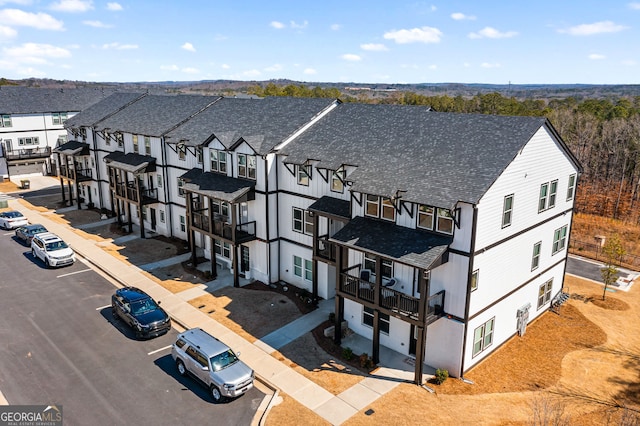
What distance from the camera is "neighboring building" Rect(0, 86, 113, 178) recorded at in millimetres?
60094

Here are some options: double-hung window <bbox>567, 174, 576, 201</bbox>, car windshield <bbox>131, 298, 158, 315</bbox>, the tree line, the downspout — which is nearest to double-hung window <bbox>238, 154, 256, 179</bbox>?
car windshield <bbox>131, 298, 158, 315</bbox>

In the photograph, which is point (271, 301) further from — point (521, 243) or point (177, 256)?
point (521, 243)

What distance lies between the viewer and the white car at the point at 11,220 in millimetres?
41531

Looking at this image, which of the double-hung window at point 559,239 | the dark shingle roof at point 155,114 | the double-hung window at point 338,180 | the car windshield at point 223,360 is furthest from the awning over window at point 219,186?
the double-hung window at point 559,239

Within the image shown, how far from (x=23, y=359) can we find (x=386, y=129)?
22.2 meters

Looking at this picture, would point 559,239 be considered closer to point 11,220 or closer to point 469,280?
point 469,280

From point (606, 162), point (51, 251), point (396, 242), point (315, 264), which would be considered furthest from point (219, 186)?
point (606, 162)

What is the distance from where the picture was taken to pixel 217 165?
3269 cm

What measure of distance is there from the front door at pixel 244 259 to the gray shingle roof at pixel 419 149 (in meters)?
7.74

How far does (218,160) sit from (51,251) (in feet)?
45.5

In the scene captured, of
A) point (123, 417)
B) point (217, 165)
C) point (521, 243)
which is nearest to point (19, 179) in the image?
point (217, 165)

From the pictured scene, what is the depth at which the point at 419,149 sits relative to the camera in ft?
78.0

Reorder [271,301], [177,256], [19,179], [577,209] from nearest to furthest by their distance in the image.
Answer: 1. [271,301]
2. [177,256]
3. [577,209]
4. [19,179]

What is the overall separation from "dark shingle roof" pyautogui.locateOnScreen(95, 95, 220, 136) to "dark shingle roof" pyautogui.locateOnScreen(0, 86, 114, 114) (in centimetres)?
2339
